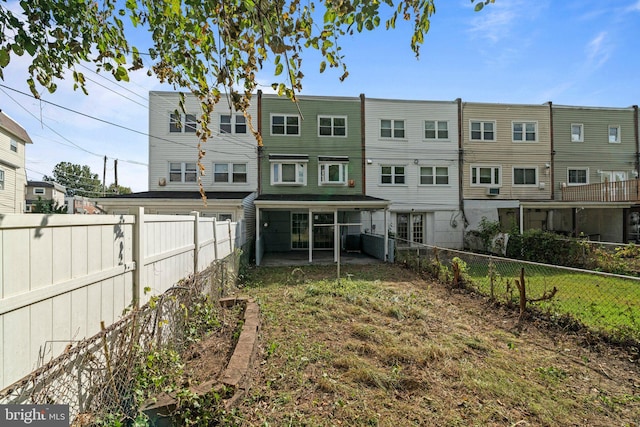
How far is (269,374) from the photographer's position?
388cm

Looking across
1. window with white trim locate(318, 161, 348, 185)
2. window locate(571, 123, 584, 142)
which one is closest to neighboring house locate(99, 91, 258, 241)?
window with white trim locate(318, 161, 348, 185)

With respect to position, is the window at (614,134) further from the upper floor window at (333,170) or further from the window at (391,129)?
the upper floor window at (333,170)

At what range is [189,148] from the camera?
17.7 metres

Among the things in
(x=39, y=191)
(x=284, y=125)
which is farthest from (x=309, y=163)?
(x=39, y=191)

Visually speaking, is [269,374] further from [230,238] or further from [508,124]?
[508,124]

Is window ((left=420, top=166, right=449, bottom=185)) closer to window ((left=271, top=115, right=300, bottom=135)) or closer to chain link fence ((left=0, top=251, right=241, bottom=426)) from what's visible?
window ((left=271, top=115, right=300, bottom=135))

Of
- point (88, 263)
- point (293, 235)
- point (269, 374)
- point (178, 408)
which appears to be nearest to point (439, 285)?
point (269, 374)

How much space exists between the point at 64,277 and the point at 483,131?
21894mm

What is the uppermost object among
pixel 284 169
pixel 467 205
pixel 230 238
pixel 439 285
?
pixel 284 169

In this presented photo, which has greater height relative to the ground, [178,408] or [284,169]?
[284,169]

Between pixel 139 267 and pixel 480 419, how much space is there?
12.1 feet

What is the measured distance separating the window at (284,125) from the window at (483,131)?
10.8m

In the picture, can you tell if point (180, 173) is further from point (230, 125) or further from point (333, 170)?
point (333, 170)

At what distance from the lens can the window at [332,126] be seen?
18.8 metres
